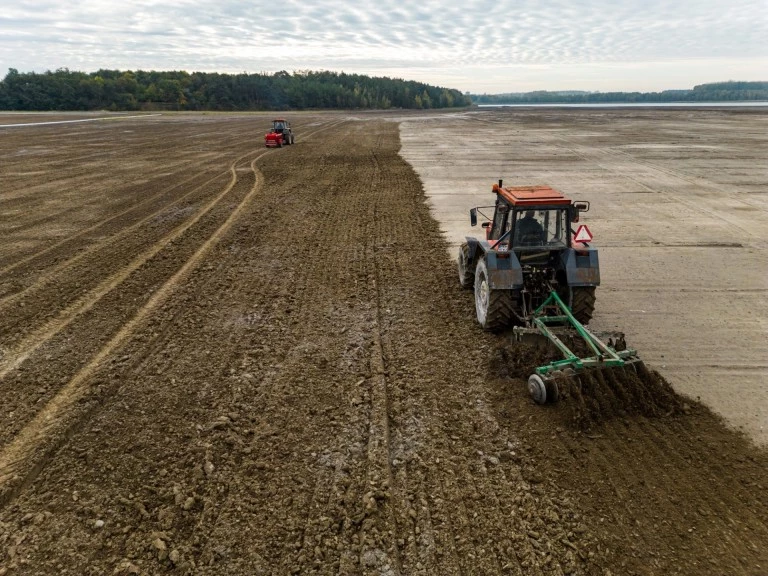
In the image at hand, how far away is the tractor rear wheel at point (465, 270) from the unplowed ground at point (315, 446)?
214mm

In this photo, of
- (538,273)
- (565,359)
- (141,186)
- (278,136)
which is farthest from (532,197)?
(278,136)

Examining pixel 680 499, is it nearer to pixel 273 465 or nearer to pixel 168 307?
pixel 273 465

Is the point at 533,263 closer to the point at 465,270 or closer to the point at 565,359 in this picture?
the point at 465,270

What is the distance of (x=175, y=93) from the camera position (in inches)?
3868

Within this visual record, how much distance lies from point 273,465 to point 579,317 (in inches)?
171

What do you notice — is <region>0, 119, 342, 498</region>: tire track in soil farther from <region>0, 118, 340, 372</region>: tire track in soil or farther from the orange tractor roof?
the orange tractor roof

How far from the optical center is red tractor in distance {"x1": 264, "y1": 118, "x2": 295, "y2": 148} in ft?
95.3

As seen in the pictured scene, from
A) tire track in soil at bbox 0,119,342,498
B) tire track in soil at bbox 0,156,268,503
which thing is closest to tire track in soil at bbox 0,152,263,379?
tire track in soil at bbox 0,119,342,498

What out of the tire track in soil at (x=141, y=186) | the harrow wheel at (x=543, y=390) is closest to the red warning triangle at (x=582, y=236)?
the harrow wheel at (x=543, y=390)

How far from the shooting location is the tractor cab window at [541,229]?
682 cm

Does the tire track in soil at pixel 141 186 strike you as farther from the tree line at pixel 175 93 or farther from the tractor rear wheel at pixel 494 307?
the tree line at pixel 175 93

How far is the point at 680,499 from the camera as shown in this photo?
13.6 ft

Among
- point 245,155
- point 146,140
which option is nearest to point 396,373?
point 245,155

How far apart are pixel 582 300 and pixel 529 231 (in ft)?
3.85
